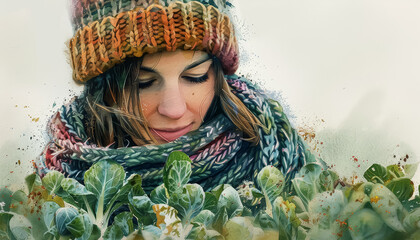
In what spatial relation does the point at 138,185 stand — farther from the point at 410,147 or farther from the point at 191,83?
the point at 410,147

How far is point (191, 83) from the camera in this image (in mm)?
1092

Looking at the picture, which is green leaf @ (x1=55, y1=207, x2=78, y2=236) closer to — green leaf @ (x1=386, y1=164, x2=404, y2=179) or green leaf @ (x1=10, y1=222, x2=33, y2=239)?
green leaf @ (x1=10, y1=222, x2=33, y2=239)

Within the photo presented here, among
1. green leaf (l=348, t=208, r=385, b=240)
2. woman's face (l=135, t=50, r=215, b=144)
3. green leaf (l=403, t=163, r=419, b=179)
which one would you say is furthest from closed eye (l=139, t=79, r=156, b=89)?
green leaf (l=403, t=163, r=419, b=179)

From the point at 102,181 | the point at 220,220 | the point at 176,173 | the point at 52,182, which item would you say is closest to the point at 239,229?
the point at 220,220

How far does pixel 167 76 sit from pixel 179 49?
56 mm

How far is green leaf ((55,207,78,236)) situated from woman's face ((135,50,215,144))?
0.80 feet

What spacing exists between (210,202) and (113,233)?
18 cm

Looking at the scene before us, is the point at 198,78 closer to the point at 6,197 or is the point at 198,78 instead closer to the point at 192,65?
the point at 192,65

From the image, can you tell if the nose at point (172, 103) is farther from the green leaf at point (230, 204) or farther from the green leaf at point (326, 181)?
the green leaf at point (326, 181)

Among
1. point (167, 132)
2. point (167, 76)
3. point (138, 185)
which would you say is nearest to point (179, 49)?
point (167, 76)

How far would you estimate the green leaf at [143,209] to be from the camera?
97 cm

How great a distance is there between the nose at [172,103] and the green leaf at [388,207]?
0.39 metres

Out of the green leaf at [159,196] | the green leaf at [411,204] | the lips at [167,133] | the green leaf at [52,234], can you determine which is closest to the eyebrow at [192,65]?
the lips at [167,133]

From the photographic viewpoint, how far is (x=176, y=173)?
980 millimetres
